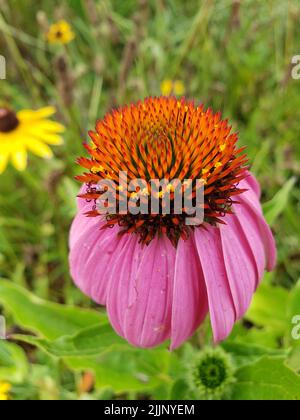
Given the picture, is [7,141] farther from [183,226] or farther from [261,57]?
[261,57]

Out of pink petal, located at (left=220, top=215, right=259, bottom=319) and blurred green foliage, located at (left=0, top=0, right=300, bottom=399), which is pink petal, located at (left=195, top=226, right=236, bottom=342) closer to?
pink petal, located at (left=220, top=215, right=259, bottom=319)

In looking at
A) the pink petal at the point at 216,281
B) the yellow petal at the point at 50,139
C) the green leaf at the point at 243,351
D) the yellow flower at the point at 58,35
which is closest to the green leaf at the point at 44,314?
the green leaf at the point at 243,351

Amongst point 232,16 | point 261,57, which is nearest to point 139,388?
point 232,16

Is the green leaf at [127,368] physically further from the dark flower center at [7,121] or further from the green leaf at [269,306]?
the dark flower center at [7,121]

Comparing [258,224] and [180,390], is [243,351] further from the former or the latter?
[258,224]

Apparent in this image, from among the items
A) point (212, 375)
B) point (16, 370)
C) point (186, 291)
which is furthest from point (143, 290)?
point (16, 370)
